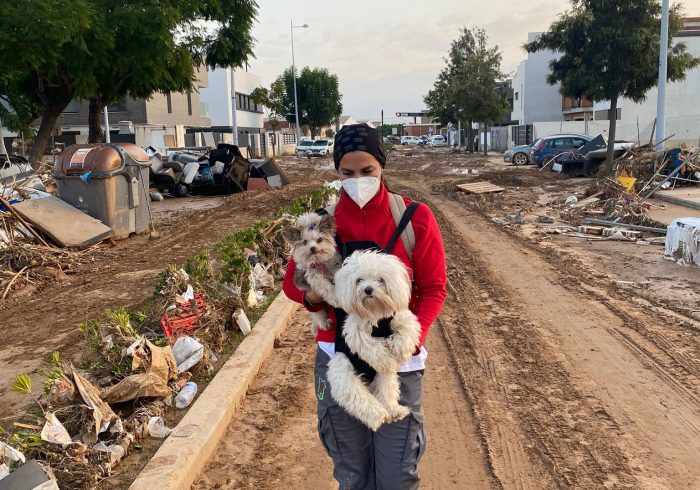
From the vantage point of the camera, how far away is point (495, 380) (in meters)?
5.10

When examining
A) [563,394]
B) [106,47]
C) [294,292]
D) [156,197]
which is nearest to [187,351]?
[294,292]

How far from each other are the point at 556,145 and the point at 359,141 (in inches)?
1117

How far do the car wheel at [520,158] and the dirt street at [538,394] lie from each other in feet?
85.8

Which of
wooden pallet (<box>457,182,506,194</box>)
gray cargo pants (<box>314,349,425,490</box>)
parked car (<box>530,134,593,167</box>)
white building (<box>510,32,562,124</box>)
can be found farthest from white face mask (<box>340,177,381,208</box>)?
white building (<box>510,32,562,124</box>)

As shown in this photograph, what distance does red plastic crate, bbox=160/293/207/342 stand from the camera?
17.1 feet

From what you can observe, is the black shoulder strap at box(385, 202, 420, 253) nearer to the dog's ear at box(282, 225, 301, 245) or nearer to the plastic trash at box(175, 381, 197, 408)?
the dog's ear at box(282, 225, 301, 245)

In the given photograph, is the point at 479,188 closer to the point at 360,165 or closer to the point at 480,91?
the point at 360,165

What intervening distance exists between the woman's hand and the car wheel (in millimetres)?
33381

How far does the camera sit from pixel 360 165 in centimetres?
246

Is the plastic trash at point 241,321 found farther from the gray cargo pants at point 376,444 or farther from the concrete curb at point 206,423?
the gray cargo pants at point 376,444

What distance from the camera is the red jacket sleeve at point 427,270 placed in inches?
95.2

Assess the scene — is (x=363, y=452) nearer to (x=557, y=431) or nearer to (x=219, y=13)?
(x=557, y=431)

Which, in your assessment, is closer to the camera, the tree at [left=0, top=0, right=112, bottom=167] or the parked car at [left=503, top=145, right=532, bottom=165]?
the tree at [left=0, top=0, right=112, bottom=167]

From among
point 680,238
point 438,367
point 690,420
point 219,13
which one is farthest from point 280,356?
point 219,13
